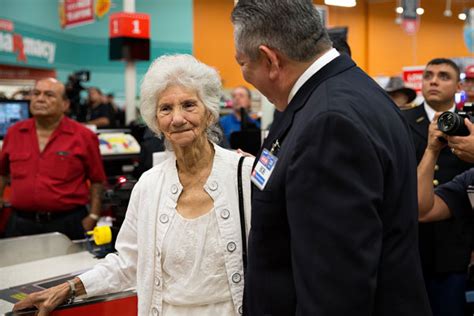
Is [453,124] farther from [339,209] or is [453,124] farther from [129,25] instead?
[129,25]

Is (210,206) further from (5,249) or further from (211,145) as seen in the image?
(5,249)

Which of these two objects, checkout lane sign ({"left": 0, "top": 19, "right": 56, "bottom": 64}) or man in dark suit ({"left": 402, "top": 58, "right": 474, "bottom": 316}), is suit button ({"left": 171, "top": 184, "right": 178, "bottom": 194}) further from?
checkout lane sign ({"left": 0, "top": 19, "right": 56, "bottom": 64})

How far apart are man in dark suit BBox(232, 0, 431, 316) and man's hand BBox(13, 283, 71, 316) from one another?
0.90 m

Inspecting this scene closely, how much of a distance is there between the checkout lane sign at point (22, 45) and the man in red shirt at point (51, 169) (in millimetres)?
10136

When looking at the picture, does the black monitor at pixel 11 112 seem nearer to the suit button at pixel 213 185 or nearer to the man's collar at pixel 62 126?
the man's collar at pixel 62 126

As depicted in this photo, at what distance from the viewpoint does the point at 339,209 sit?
127 centimetres

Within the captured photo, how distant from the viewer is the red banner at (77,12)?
11.9m

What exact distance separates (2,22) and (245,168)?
1311cm

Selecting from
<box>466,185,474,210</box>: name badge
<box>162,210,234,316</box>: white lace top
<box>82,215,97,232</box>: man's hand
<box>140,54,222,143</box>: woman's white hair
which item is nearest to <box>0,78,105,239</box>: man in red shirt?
<box>82,215,97,232</box>: man's hand

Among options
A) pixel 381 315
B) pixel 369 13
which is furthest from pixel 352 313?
pixel 369 13

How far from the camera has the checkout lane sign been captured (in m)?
14.0

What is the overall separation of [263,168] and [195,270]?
68 cm

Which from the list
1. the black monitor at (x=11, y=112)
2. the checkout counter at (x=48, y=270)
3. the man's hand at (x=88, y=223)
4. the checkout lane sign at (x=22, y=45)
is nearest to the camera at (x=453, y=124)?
the checkout counter at (x=48, y=270)

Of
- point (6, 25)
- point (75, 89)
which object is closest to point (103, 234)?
point (75, 89)
